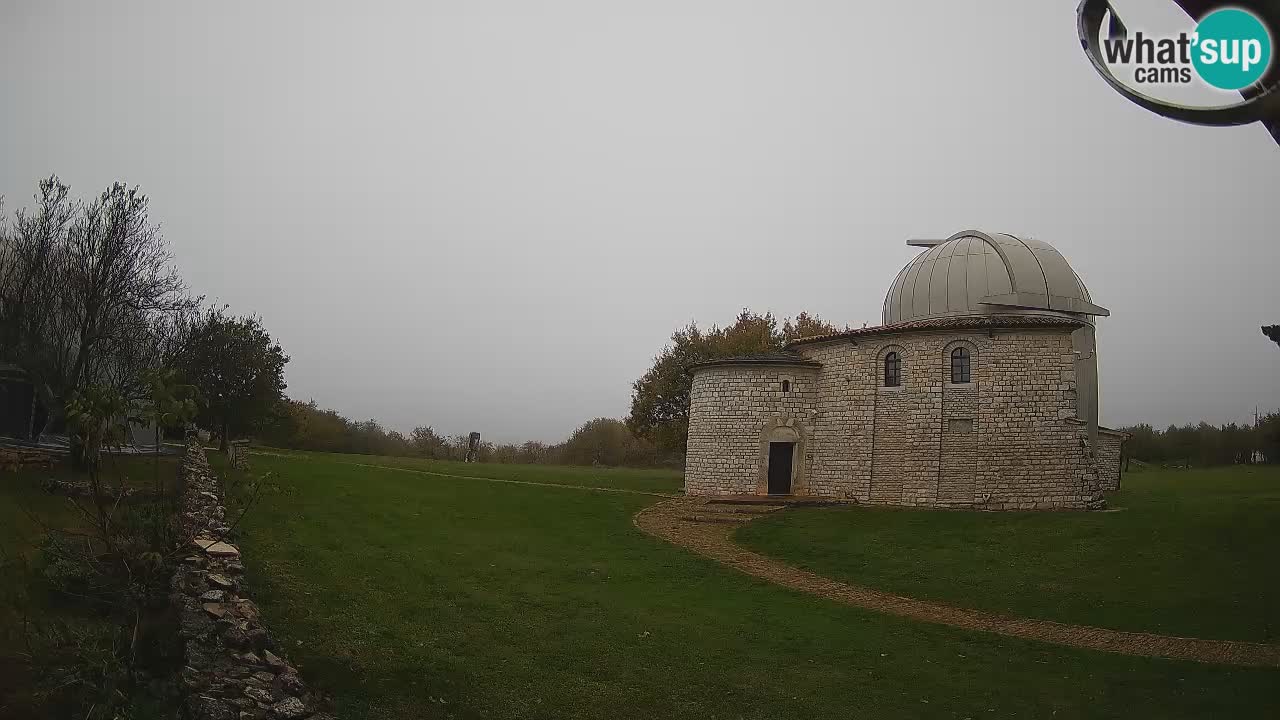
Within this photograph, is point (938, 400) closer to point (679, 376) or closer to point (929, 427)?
point (929, 427)

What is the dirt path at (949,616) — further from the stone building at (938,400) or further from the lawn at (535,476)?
the lawn at (535,476)

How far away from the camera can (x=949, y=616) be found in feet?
39.3

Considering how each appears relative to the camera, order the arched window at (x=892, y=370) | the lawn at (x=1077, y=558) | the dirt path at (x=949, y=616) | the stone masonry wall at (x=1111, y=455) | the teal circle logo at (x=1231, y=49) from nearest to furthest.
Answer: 1. the teal circle logo at (x=1231, y=49)
2. the dirt path at (x=949, y=616)
3. the lawn at (x=1077, y=558)
4. the arched window at (x=892, y=370)
5. the stone masonry wall at (x=1111, y=455)

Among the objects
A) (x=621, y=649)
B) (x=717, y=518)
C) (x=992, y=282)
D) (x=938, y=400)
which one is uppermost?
(x=992, y=282)

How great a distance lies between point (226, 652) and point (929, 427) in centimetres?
2175

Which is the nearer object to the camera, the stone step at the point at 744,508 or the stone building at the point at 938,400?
the stone building at the point at 938,400

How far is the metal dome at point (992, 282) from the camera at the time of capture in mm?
24125

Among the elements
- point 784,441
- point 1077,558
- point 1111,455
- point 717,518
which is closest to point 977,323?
point 784,441

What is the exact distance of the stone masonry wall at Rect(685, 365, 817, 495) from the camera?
2623 centimetres

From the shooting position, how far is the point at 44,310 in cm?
1817

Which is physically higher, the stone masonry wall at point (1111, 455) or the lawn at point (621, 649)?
the stone masonry wall at point (1111, 455)

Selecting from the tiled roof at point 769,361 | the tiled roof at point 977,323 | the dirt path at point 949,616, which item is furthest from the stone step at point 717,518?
the tiled roof at point 977,323

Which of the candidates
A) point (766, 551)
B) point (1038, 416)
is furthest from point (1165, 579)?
point (1038, 416)

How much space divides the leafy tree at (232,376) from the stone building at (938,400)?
751 inches
